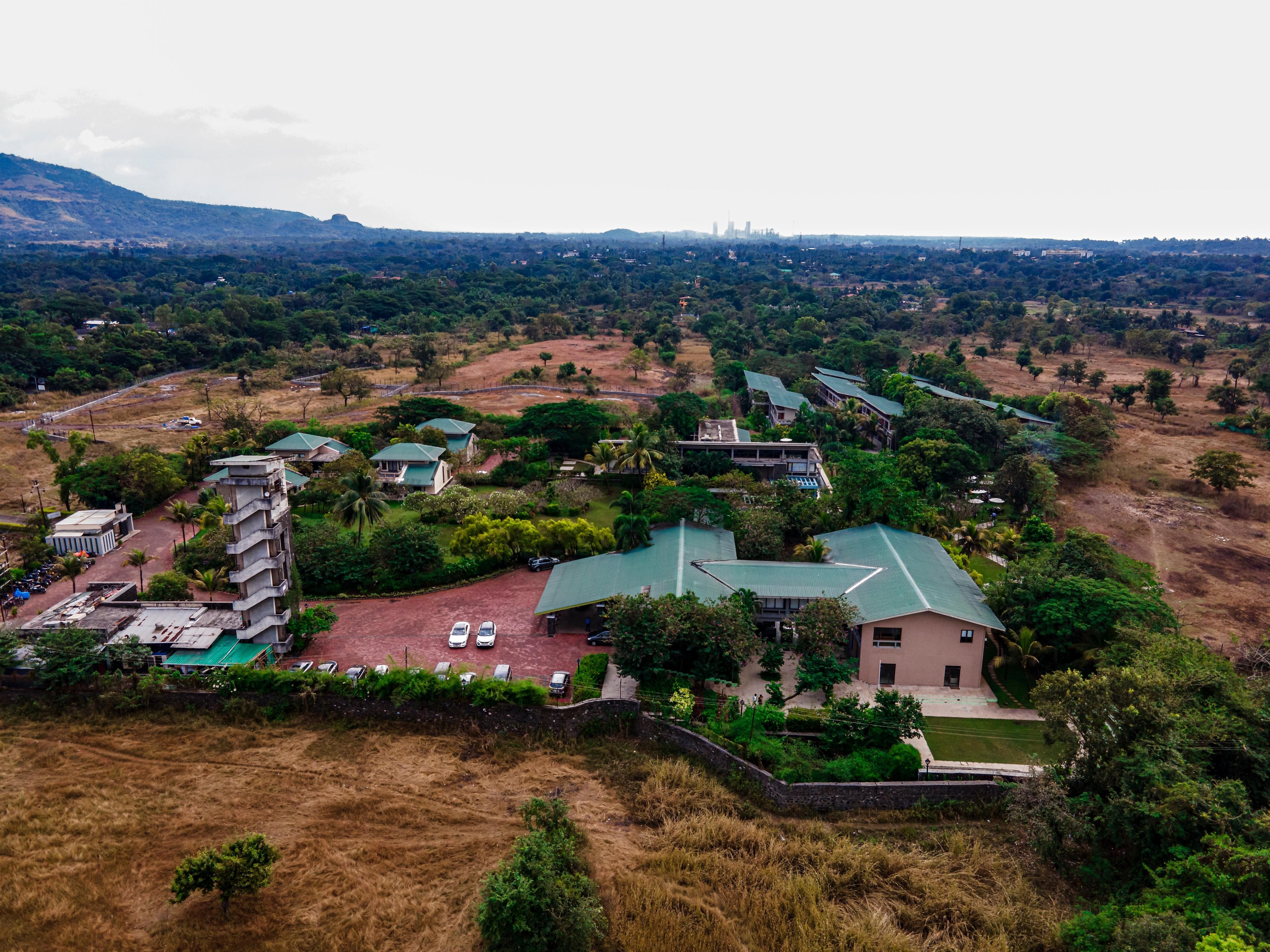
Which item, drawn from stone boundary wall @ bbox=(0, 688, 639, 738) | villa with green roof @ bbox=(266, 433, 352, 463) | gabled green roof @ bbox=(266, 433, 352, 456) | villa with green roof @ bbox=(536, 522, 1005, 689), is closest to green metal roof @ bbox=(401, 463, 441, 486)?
villa with green roof @ bbox=(266, 433, 352, 463)

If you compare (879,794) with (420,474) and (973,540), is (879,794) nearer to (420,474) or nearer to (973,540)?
(973,540)

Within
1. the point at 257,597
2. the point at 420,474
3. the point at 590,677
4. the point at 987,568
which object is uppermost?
the point at 257,597

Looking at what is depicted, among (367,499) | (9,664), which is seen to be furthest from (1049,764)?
(9,664)

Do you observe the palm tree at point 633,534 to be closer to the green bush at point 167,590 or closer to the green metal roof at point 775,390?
the green bush at point 167,590

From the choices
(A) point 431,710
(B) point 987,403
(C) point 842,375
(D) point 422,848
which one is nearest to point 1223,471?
(B) point 987,403

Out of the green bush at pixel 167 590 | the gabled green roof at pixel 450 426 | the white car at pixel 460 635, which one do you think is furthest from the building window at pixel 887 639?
the gabled green roof at pixel 450 426

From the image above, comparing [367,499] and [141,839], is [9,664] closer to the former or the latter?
[141,839]
